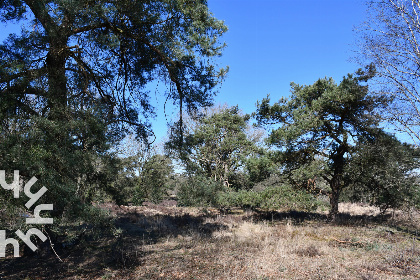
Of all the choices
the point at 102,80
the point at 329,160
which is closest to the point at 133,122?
the point at 102,80

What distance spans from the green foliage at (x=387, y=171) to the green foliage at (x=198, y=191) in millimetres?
6014

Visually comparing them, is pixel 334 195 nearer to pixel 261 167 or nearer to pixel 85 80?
pixel 261 167

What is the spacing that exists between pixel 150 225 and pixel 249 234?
4279 millimetres

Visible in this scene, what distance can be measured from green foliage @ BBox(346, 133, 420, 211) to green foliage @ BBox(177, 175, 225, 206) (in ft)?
19.7

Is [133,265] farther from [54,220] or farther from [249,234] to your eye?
[249,234]

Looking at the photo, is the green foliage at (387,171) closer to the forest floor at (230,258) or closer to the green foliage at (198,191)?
the forest floor at (230,258)

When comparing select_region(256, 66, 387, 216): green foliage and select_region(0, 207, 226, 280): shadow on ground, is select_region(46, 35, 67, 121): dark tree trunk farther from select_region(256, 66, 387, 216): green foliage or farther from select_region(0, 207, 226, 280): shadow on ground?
select_region(256, 66, 387, 216): green foliage

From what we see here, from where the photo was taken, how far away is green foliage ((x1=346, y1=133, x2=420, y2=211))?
9438 mm

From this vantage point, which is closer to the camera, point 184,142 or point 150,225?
point 184,142

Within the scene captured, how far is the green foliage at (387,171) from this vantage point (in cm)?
944

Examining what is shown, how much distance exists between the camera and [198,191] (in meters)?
8.87

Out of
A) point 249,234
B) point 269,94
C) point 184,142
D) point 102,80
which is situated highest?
point 269,94

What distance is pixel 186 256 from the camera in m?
6.53

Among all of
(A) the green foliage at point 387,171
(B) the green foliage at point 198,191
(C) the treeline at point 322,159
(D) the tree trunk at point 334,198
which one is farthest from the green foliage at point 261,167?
(A) the green foliage at point 387,171
